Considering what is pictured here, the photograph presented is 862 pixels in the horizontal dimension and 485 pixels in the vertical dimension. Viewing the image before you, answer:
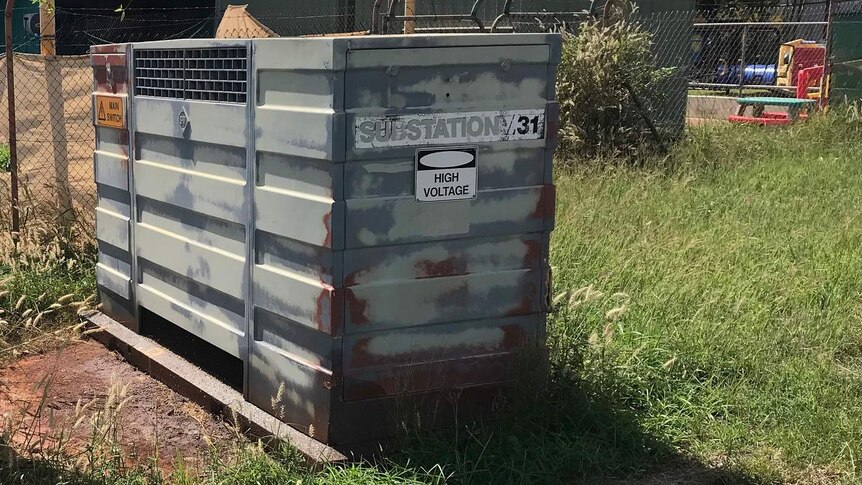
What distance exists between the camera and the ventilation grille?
3994mm

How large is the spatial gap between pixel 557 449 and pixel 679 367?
1142 millimetres

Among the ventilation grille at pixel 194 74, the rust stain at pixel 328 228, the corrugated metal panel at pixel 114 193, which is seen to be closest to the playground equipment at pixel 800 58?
the corrugated metal panel at pixel 114 193

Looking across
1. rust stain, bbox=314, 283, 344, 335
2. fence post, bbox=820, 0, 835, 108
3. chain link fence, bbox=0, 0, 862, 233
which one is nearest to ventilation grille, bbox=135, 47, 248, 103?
rust stain, bbox=314, 283, 344, 335

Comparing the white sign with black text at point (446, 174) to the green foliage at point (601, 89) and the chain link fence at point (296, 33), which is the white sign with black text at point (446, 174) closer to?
the chain link fence at point (296, 33)

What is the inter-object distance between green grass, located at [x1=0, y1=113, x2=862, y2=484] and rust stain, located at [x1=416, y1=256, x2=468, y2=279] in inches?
24.1

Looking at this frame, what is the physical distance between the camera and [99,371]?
5137mm

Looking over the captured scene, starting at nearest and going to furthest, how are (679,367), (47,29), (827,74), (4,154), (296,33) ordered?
(679,367) < (47,29) < (4,154) < (827,74) < (296,33)

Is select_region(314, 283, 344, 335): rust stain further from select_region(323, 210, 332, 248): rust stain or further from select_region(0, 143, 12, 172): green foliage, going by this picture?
select_region(0, 143, 12, 172): green foliage

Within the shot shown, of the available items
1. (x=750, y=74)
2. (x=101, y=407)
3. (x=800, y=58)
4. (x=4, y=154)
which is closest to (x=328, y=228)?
(x=101, y=407)

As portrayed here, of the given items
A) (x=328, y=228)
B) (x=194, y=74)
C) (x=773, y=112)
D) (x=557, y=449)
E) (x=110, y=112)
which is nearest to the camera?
(x=328, y=228)

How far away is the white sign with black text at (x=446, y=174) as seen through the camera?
11.9 ft

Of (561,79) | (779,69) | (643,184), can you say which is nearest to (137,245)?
(643,184)

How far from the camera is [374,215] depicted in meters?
3.56

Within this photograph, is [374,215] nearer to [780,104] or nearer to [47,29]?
[47,29]
